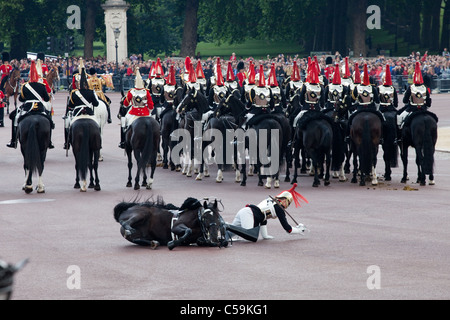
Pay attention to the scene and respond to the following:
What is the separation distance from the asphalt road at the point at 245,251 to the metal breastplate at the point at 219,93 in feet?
7.67

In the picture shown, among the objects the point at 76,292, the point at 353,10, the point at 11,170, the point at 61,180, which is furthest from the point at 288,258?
the point at 353,10

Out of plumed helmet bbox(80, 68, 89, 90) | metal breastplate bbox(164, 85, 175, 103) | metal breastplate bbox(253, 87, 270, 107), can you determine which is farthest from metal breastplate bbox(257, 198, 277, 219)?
metal breastplate bbox(164, 85, 175, 103)

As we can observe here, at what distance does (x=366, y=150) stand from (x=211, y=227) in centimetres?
753

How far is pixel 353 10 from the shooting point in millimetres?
68000

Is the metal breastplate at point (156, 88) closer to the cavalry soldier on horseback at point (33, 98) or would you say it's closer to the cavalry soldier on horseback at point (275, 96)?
the cavalry soldier on horseback at point (275, 96)

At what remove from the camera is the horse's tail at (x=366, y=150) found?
19516mm

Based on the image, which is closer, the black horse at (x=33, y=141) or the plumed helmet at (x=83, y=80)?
the black horse at (x=33, y=141)

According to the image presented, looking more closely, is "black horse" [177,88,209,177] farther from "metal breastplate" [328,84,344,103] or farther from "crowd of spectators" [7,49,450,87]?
"crowd of spectators" [7,49,450,87]

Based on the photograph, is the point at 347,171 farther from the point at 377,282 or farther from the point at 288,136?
the point at 377,282

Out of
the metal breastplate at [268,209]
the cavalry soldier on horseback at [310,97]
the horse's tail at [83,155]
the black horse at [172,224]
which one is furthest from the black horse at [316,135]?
the black horse at [172,224]

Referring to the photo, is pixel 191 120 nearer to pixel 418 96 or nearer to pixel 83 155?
pixel 83 155

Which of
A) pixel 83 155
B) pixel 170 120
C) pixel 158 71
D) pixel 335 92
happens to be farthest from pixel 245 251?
pixel 158 71
